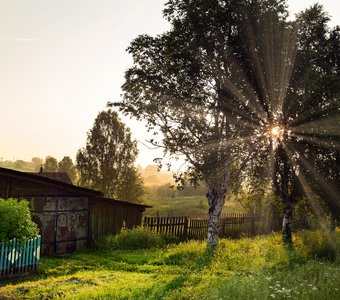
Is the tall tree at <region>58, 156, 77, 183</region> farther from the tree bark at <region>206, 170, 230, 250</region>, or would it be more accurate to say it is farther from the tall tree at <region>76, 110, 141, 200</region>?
the tree bark at <region>206, 170, 230, 250</region>

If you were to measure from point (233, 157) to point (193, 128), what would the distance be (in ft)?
8.73

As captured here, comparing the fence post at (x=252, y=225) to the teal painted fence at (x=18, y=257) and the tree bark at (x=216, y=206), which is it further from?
the teal painted fence at (x=18, y=257)

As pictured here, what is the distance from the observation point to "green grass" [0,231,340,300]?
9883mm

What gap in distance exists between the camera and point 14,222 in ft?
46.6

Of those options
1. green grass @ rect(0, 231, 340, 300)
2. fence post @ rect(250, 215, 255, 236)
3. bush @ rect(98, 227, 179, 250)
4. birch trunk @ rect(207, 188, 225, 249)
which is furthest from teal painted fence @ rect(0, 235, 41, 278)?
fence post @ rect(250, 215, 255, 236)

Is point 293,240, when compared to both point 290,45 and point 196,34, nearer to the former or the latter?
point 290,45

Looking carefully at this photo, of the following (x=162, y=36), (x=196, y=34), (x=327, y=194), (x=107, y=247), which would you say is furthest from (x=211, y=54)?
(x=107, y=247)

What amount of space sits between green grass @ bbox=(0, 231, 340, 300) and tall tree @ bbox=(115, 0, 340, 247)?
3.47 m

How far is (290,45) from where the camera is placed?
Result: 18.9m

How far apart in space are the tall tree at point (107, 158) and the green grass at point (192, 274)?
19.1 m

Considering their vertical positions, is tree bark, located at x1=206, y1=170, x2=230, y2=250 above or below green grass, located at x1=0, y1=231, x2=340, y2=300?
above

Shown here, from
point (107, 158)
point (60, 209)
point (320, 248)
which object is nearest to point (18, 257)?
point (60, 209)

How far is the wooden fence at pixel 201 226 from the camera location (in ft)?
83.8

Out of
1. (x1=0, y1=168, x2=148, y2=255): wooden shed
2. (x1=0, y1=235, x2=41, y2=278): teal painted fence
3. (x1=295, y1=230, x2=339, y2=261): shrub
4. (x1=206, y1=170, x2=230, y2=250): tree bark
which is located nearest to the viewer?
(x1=0, y1=235, x2=41, y2=278): teal painted fence
